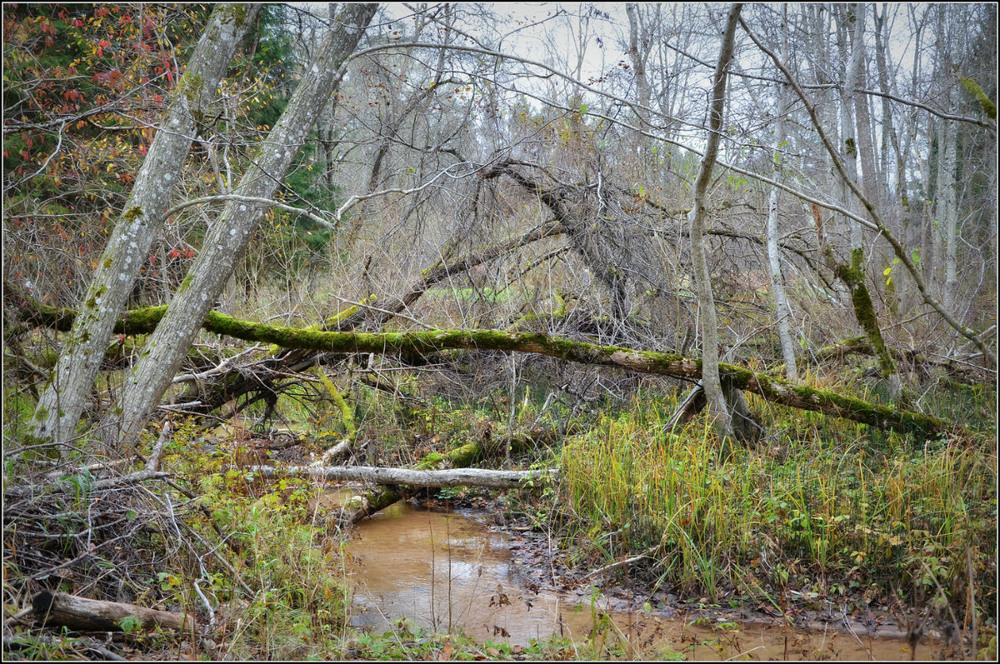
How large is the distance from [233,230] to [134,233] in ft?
2.42

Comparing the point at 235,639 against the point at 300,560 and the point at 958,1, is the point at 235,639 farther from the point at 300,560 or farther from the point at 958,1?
the point at 958,1

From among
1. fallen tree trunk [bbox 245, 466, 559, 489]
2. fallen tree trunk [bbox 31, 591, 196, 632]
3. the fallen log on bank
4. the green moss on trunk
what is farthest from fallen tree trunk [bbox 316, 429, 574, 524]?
the green moss on trunk

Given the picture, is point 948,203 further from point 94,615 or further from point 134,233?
point 94,615

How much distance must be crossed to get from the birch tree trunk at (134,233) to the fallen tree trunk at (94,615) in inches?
70.1

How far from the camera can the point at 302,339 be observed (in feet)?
20.4

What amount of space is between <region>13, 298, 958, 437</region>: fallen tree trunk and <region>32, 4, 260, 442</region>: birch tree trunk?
3.68 feet

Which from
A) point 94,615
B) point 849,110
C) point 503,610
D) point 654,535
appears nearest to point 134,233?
point 94,615

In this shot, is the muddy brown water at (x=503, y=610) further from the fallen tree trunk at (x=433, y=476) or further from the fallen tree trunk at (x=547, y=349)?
the fallen tree trunk at (x=547, y=349)

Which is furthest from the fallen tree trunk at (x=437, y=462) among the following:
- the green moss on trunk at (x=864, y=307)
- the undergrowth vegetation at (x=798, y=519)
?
the green moss on trunk at (x=864, y=307)

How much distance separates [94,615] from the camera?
3074 mm

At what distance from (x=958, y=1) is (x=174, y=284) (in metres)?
9.36

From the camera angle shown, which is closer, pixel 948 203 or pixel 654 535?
pixel 654 535

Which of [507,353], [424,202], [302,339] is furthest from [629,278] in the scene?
[302,339]

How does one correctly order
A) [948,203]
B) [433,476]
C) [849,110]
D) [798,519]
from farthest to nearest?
[948,203]
[849,110]
[433,476]
[798,519]
